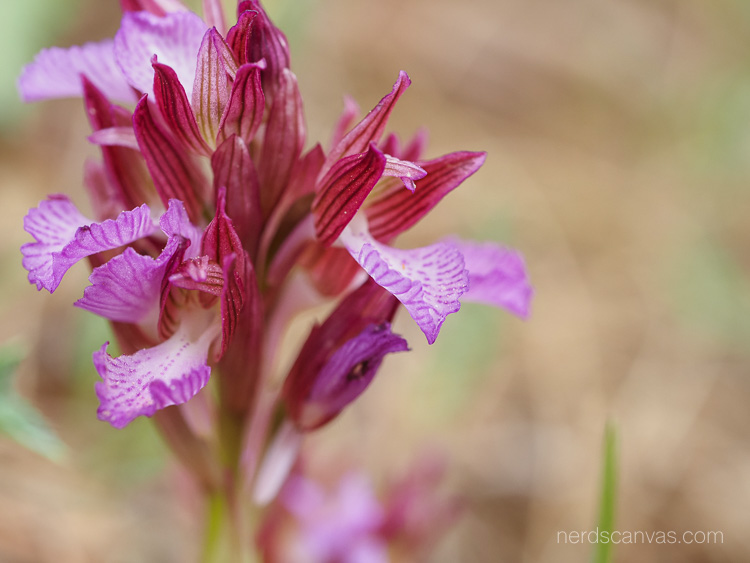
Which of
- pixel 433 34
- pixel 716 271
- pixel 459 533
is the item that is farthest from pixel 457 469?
pixel 433 34

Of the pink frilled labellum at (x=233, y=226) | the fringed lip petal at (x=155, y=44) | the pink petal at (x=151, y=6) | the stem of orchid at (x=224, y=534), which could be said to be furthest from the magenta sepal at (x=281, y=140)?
the stem of orchid at (x=224, y=534)

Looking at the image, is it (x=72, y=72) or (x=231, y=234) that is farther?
(x=72, y=72)

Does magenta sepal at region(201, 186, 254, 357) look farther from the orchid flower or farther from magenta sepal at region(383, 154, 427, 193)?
magenta sepal at region(383, 154, 427, 193)

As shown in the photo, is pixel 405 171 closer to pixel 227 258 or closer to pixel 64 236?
pixel 227 258

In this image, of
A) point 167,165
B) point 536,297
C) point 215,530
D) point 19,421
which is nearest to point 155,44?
point 167,165

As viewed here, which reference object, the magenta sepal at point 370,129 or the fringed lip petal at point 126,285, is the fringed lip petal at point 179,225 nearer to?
the fringed lip petal at point 126,285
